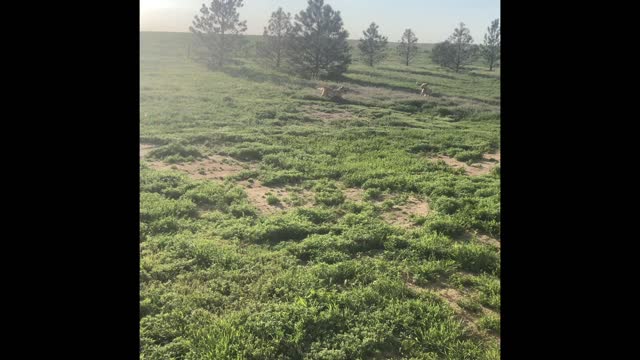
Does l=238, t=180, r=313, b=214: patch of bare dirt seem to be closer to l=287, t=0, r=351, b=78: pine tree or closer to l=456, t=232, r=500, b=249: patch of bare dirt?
l=456, t=232, r=500, b=249: patch of bare dirt

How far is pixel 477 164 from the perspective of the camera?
11.2 meters

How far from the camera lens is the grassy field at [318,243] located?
419 cm

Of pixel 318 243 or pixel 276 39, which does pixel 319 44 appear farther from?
pixel 318 243

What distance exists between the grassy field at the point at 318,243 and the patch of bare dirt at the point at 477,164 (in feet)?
0.18

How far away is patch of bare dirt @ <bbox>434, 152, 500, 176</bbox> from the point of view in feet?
34.6

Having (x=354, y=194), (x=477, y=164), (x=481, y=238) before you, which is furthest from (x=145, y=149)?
(x=481, y=238)

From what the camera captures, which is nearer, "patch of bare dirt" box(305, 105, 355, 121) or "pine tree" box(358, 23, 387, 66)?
"patch of bare dirt" box(305, 105, 355, 121)

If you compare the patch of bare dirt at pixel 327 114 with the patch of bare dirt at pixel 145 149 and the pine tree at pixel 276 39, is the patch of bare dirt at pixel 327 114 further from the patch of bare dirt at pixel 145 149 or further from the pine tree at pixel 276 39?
the pine tree at pixel 276 39

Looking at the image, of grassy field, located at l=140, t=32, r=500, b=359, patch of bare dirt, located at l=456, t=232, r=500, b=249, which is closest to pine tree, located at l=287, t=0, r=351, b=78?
grassy field, located at l=140, t=32, r=500, b=359

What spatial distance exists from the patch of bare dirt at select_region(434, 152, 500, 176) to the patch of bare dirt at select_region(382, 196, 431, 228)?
8.75 feet

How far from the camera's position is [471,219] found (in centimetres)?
705
